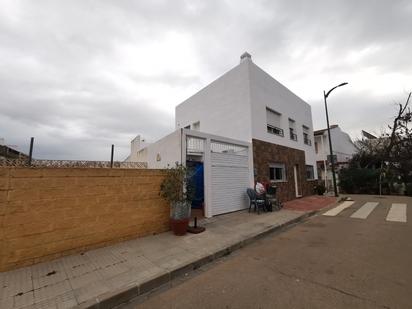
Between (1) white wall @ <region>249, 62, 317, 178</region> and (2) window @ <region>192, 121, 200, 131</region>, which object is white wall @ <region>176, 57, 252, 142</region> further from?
(1) white wall @ <region>249, 62, 317, 178</region>

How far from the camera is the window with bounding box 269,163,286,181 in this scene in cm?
1182

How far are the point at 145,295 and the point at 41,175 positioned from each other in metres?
3.23

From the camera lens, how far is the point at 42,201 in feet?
13.9

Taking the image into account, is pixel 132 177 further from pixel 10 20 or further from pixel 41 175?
pixel 10 20

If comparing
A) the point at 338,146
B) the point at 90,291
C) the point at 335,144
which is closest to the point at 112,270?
the point at 90,291

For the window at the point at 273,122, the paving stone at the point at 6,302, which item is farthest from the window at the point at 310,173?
the paving stone at the point at 6,302

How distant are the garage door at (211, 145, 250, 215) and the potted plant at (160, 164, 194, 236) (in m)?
2.21

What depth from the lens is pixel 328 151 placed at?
22703 mm

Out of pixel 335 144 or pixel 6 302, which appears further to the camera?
pixel 335 144

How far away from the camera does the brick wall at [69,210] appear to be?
3909 mm

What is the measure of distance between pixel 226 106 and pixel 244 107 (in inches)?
52.4

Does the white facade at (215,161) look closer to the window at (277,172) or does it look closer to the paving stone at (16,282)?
the window at (277,172)

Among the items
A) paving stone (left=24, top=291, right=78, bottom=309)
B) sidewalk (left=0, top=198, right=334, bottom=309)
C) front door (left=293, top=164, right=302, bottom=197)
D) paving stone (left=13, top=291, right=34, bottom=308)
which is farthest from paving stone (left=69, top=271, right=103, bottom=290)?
front door (left=293, top=164, right=302, bottom=197)

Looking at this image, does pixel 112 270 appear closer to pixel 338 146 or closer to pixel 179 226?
pixel 179 226
